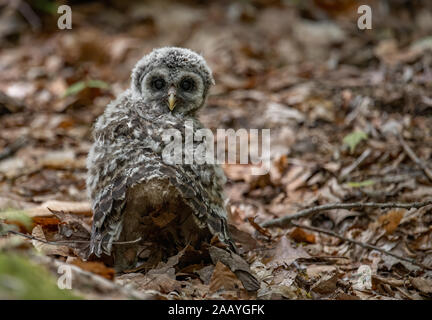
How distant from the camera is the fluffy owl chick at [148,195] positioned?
2969 millimetres

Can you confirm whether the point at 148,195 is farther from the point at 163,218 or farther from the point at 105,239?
the point at 105,239

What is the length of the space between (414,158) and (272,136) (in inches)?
70.1

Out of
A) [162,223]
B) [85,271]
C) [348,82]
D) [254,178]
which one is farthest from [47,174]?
[348,82]

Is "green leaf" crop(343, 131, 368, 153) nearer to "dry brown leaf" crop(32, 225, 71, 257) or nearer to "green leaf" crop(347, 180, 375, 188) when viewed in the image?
"green leaf" crop(347, 180, 375, 188)

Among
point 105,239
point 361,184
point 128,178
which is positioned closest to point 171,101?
point 128,178

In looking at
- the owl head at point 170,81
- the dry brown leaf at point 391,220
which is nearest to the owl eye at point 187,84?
the owl head at point 170,81

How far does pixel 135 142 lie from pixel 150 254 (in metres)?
0.78

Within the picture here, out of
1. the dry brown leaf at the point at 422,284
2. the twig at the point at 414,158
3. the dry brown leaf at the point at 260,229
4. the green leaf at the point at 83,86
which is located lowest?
the dry brown leaf at the point at 422,284

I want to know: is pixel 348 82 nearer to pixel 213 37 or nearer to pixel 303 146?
pixel 303 146

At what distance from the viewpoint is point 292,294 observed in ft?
9.35

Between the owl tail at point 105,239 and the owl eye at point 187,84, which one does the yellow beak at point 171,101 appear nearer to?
the owl eye at point 187,84

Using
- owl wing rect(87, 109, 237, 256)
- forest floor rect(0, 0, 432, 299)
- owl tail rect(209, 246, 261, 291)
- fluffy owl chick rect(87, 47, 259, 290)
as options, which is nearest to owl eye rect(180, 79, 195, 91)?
fluffy owl chick rect(87, 47, 259, 290)

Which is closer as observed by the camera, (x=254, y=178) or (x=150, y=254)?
(x=150, y=254)

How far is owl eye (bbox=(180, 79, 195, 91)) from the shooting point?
434 centimetres
